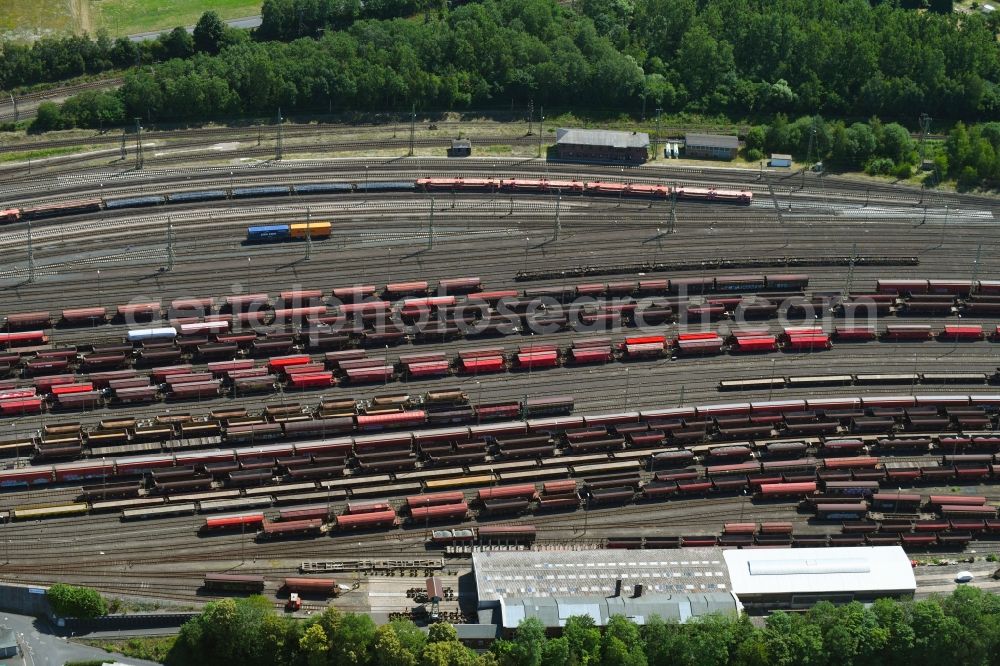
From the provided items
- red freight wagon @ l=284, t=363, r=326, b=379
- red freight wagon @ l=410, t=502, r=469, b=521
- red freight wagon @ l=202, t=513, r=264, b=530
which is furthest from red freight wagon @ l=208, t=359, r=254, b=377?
red freight wagon @ l=410, t=502, r=469, b=521

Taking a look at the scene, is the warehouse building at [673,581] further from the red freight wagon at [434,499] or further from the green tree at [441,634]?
the red freight wagon at [434,499]

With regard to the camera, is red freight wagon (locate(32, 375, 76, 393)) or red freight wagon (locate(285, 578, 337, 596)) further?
red freight wagon (locate(32, 375, 76, 393))

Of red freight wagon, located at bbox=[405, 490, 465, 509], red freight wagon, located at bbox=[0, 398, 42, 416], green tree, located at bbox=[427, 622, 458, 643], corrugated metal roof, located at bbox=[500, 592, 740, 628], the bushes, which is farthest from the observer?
red freight wagon, located at bbox=[0, 398, 42, 416]

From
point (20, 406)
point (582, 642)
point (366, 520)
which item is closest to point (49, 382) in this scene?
point (20, 406)

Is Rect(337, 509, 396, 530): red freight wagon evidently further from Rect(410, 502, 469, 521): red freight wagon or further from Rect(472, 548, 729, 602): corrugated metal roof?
Rect(472, 548, 729, 602): corrugated metal roof

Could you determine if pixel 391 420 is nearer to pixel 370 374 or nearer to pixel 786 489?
pixel 370 374

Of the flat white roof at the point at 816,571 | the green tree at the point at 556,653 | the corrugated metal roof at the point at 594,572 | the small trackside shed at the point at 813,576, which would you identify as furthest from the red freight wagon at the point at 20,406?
the flat white roof at the point at 816,571

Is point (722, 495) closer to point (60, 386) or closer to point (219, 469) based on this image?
point (219, 469)

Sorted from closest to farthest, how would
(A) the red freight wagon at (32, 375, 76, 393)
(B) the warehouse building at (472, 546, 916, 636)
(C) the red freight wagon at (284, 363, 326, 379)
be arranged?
1. (B) the warehouse building at (472, 546, 916, 636)
2. (A) the red freight wagon at (32, 375, 76, 393)
3. (C) the red freight wagon at (284, 363, 326, 379)
